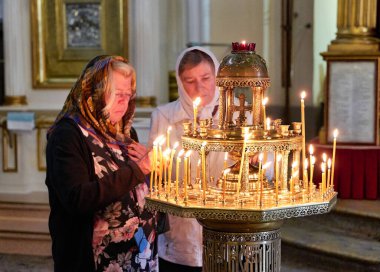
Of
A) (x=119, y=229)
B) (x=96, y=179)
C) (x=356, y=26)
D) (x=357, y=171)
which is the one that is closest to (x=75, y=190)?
(x=96, y=179)

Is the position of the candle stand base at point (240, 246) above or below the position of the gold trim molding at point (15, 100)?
below

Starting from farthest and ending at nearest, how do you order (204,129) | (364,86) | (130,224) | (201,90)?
(364,86)
(201,90)
(130,224)
(204,129)

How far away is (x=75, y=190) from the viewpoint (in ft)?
8.44

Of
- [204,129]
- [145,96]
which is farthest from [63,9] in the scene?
[204,129]

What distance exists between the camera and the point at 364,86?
6320 mm

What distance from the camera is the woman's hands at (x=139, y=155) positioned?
2.72 m

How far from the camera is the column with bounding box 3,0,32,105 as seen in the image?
23.2ft

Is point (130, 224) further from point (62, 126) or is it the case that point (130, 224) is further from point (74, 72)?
point (74, 72)

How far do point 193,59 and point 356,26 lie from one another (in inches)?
139

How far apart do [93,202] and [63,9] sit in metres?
4.74

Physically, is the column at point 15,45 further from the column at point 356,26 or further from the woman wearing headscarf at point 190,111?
the woman wearing headscarf at point 190,111

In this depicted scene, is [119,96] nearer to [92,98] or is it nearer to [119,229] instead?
[92,98]

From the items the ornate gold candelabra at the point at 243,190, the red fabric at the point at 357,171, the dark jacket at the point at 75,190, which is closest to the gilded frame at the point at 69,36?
the red fabric at the point at 357,171

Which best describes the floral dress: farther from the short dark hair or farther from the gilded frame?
the gilded frame
